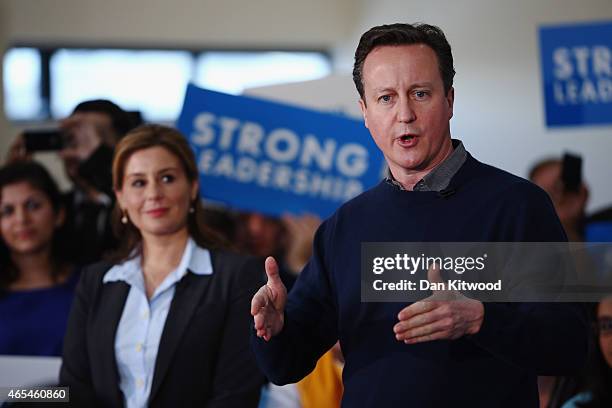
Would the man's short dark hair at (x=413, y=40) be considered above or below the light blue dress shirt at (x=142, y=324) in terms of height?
above

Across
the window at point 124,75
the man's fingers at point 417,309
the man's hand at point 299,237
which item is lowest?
the man's fingers at point 417,309

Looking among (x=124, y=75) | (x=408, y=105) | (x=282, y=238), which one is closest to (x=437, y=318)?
(x=408, y=105)

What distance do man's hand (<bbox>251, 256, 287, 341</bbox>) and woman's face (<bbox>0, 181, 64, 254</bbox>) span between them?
990mm

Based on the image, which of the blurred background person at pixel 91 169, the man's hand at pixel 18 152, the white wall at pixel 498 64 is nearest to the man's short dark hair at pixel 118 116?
the blurred background person at pixel 91 169

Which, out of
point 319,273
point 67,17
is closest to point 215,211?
point 67,17

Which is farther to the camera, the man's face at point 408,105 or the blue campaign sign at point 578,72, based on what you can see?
the blue campaign sign at point 578,72

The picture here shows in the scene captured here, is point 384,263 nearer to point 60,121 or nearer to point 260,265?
point 260,265

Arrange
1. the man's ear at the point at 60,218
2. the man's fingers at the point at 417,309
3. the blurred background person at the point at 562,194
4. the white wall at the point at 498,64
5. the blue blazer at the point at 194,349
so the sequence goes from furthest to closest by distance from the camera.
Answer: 1. the man's ear at the point at 60,218
2. the blurred background person at the point at 562,194
3. the blue blazer at the point at 194,349
4. the white wall at the point at 498,64
5. the man's fingers at the point at 417,309

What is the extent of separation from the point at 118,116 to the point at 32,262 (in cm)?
34

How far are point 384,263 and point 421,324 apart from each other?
20cm

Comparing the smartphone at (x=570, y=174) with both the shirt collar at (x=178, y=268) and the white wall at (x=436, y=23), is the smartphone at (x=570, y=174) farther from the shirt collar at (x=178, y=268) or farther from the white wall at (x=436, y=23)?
the shirt collar at (x=178, y=268)

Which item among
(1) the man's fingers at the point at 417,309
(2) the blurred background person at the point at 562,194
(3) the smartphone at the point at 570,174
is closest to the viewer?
(1) the man's fingers at the point at 417,309

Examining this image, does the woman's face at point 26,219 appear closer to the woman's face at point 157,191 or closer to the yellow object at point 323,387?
the woman's face at point 157,191

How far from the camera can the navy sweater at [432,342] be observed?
Result: 1088 mm
